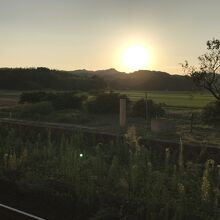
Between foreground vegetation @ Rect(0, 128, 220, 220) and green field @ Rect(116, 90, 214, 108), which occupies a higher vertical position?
foreground vegetation @ Rect(0, 128, 220, 220)

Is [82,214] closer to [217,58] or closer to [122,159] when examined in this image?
[122,159]

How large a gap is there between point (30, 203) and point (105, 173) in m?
2.58

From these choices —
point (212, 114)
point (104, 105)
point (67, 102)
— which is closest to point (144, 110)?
point (104, 105)

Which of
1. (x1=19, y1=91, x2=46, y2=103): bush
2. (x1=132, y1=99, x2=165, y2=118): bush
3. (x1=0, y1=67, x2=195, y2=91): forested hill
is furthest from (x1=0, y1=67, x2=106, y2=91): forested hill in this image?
(x1=132, y1=99, x2=165, y2=118): bush

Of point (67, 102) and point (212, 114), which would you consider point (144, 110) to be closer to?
point (212, 114)

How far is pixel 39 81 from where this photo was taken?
119562 mm

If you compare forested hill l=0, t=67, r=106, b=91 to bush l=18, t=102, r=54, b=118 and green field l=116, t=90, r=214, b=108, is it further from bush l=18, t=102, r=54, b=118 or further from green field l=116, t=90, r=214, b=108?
bush l=18, t=102, r=54, b=118

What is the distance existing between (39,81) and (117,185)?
357 ft

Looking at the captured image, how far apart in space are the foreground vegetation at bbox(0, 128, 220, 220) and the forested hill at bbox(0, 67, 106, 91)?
9233 centimetres

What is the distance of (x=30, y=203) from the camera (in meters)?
11.5

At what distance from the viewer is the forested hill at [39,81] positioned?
359 ft

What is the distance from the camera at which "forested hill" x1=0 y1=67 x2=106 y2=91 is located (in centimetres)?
10938

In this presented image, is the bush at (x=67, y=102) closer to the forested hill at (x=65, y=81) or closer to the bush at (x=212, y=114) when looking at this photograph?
the bush at (x=212, y=114)

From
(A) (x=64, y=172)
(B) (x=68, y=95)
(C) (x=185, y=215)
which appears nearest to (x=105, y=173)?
(A) (x=64, y=172)
